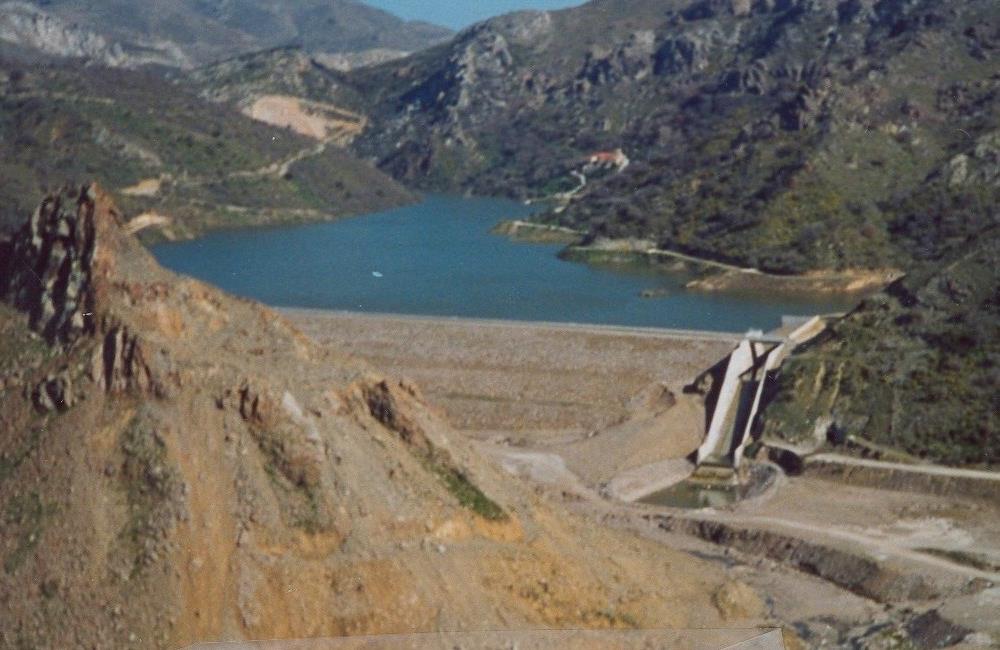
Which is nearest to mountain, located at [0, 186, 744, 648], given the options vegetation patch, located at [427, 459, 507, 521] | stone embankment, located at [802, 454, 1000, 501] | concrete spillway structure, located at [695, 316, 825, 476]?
vegetation patch, located at [427, 459, 507, 521]

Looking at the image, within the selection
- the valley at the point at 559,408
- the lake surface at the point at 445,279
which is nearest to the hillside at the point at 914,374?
the valley at the point at 559,408

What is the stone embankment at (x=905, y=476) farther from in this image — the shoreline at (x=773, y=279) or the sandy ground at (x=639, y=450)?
the shoreline at (x=773, y=279)

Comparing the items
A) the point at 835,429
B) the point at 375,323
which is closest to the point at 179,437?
the point at 835,429

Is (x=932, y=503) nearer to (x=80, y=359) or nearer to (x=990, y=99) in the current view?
(x=80, y=359)

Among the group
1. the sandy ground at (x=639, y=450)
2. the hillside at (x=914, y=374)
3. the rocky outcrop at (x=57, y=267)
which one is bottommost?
the sandy ground at (x=639, y=450)

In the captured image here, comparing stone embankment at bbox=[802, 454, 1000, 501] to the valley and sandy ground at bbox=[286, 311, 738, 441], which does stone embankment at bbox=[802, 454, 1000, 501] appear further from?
sandy ground at bbox=[286, 311, 738, 441]

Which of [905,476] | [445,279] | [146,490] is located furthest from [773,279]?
[146,490]
